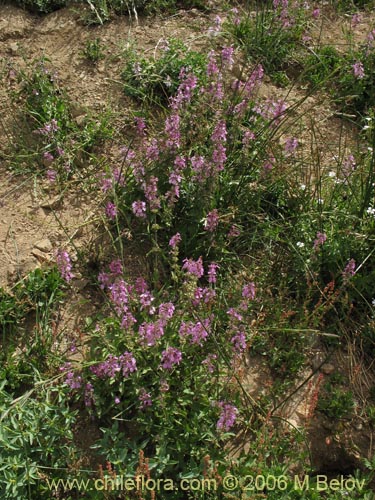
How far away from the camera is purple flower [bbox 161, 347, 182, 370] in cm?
290

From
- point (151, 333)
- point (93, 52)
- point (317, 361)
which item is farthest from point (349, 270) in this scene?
point (93, 52)

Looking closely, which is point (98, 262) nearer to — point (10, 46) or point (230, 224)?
point (230, 224)

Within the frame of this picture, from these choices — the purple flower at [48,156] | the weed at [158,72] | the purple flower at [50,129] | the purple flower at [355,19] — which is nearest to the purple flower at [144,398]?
the purple flower at [48,156]

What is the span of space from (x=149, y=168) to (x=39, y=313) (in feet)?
3.85

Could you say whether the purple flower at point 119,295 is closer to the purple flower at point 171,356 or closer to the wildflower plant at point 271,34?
the purple flower at point 171,356

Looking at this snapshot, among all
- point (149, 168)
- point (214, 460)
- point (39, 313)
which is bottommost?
point (214, 460)

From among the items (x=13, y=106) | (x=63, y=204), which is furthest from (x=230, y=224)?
(x=13, y=106)

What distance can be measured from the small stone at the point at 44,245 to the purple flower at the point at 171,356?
1.33m

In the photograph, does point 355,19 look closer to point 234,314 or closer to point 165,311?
point 234,314

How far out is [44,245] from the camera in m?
3.83

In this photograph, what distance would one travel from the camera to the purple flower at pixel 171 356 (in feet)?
9.51

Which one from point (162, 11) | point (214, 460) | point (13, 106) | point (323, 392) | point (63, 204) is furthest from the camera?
point (162, 11)

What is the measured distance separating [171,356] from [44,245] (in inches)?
54.9

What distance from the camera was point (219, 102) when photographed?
4168mm
